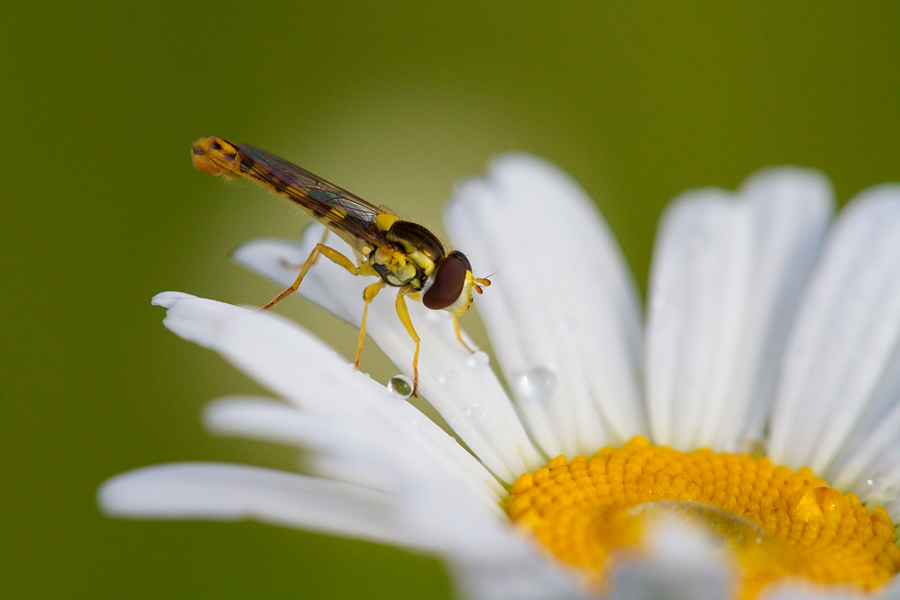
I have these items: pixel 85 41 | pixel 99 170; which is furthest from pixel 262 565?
pixel 85 41

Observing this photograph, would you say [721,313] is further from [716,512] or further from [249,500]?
[249,500]

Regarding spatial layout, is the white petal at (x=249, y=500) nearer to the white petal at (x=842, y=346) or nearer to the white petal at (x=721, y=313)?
the white petal at (x=721, y=313)

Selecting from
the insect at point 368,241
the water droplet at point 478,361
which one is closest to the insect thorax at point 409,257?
the insect at point 368,241

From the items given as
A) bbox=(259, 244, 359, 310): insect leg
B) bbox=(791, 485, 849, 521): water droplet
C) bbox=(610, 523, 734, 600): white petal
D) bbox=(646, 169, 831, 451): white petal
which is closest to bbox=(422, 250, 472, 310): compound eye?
bbox=(259, 244, 359, 310): insect leg

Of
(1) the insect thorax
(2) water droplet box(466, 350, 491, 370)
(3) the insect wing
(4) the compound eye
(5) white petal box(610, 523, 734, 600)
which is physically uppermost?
(3) the insect wing

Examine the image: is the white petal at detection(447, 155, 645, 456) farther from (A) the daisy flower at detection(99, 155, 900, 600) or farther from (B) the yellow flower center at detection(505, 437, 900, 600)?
(B) the yellow flower center at detection(505, 437, 900, 600)

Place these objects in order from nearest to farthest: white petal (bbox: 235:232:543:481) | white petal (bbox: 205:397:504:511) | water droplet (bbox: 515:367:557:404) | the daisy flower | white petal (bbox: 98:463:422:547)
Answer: white petal (bbox: 205:397:504:511) → white petal (bbox: 98:463:422:547) → the daisy flower → white petal (bbox: 235:232:543:481) → water droplet (bbox: 515:367:557:404)
